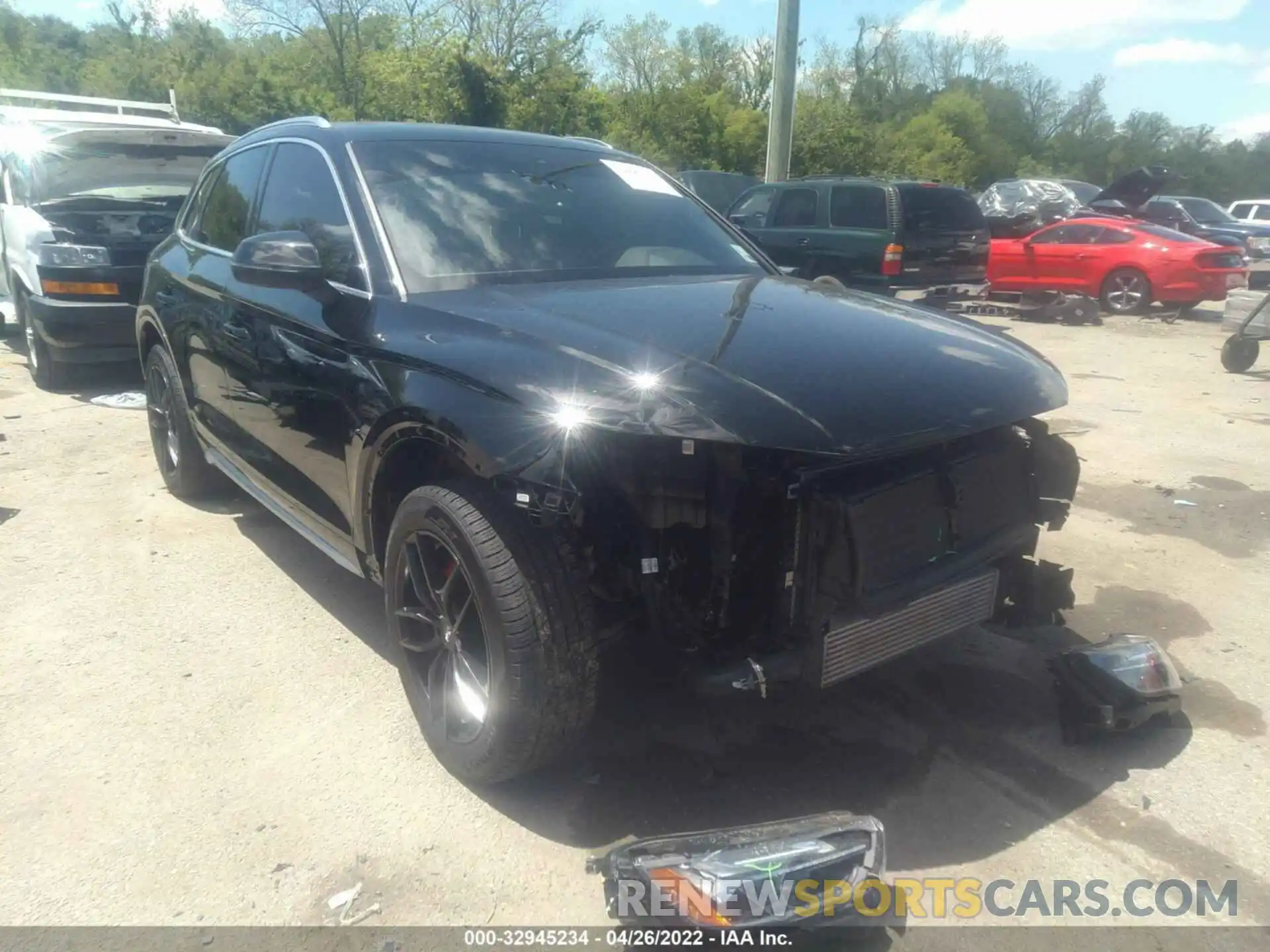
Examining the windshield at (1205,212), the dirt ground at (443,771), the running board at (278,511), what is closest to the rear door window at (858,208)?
the dirt ground at (443,771)

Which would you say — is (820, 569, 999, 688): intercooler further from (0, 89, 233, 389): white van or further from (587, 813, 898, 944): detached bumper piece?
(0, 89, 233, 389): white van

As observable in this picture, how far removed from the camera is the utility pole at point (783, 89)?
47.7 ft

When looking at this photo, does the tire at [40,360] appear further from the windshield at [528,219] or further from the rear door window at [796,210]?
the rear door window at [796,210]

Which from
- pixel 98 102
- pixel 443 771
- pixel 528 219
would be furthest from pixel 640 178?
pixel 98 102

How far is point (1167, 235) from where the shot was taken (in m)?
14.5

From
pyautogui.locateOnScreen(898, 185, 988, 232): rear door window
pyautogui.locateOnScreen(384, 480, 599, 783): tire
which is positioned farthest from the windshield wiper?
pyautogui.locateOnScreen(898, 185, 988, 232): rear door window

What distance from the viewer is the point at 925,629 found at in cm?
279

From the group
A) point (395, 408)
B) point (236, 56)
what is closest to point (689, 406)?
point (395, 408)

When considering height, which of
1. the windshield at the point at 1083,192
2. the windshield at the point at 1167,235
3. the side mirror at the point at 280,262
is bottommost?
the windshield at the point at 1167,235

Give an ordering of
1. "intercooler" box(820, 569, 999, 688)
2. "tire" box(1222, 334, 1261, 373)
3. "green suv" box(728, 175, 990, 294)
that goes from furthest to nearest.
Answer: "green suv" box(728, 175, 990, 294)
"tire" box(1222, 334, 1261, 373)
"intercooler" box(820, 569, 999, 688)

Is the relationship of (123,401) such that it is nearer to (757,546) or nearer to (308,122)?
(308,122)

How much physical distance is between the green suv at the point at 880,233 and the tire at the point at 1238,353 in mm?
3763

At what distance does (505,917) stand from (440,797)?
0.54m

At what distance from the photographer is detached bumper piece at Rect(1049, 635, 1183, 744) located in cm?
302
